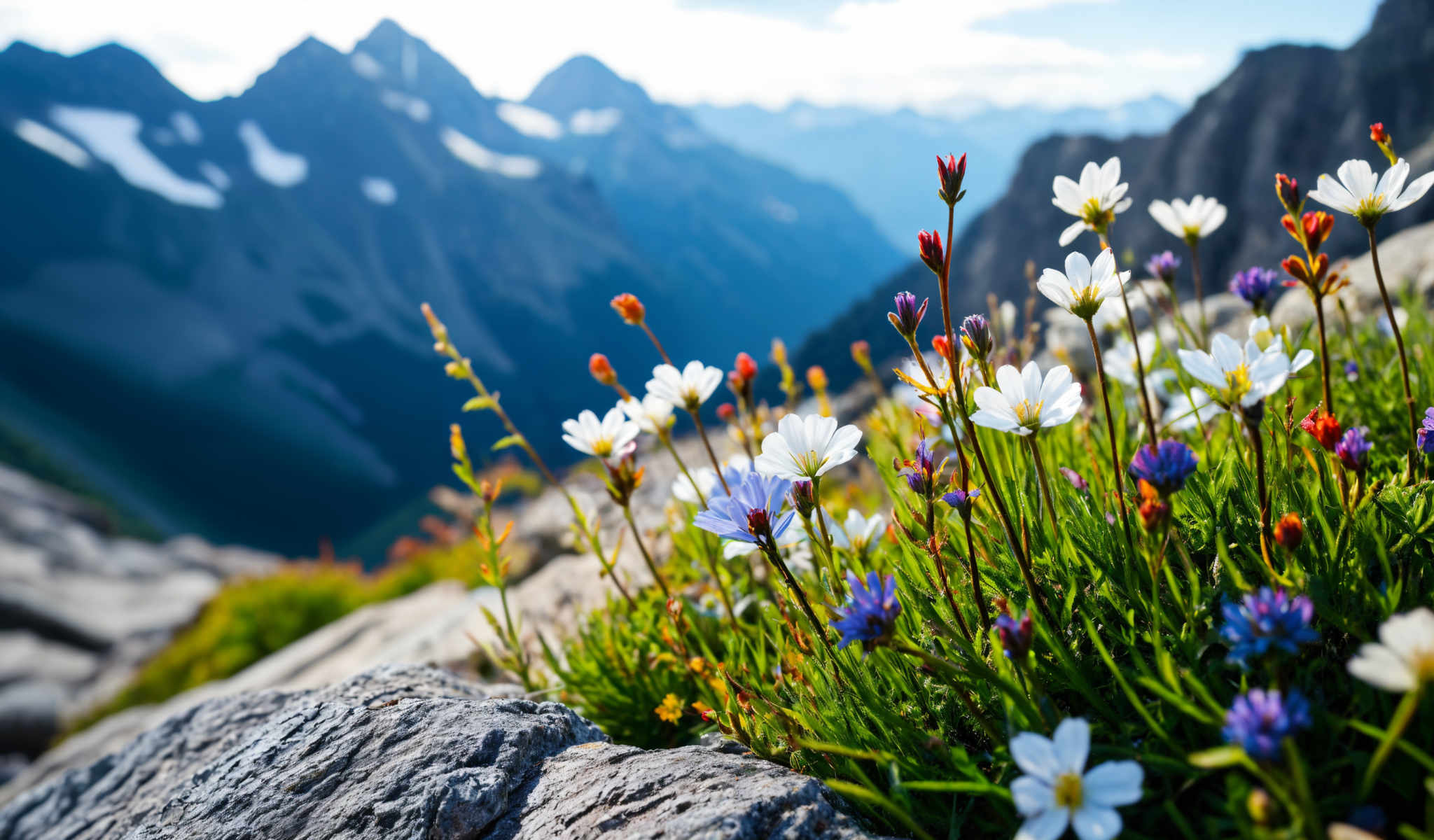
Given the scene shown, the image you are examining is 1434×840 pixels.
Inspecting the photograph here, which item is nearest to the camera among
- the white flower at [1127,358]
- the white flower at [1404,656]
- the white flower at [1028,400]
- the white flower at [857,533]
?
the white flower at [1404,656]

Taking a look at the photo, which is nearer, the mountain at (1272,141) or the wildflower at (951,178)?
the wildflower at (951,178)

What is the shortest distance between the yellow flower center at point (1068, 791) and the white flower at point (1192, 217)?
1743 millimetres

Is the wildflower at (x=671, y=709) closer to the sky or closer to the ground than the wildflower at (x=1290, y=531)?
closer to the ground

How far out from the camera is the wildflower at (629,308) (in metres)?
2.49

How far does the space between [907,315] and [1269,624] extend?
86 centimetres

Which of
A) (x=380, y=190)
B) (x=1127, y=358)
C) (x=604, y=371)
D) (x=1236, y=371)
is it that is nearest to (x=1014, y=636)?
(x=1236, y=371)

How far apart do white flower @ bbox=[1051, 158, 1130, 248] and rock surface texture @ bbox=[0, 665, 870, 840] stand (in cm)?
153

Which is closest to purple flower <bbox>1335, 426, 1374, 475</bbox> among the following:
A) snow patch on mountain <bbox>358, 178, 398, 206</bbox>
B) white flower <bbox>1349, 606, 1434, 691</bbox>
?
white flower <bbox>1349, 606, 1434, 691</bbox>

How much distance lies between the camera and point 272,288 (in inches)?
4402

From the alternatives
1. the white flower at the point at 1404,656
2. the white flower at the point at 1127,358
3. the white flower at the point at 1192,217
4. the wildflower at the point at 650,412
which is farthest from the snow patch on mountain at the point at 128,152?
the white flower at the point at 1404,656

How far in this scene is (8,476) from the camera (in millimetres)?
32219

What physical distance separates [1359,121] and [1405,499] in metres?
73.1

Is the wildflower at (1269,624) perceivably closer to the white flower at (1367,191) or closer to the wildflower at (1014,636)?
→ the wildflower at (1014,636)

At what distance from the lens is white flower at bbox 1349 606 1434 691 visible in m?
0.96
